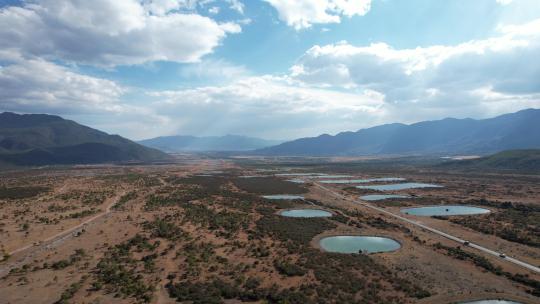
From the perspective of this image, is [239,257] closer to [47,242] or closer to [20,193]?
[47,242]

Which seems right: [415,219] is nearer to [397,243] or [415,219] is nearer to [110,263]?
[397,243]

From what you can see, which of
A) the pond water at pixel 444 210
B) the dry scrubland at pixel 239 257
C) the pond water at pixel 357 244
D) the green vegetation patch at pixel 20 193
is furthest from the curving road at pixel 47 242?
the pond water at pixel 444 210

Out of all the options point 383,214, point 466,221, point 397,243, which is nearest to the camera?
point 397,243

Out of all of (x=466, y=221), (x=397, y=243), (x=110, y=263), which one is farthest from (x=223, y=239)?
(x=466, y=221)

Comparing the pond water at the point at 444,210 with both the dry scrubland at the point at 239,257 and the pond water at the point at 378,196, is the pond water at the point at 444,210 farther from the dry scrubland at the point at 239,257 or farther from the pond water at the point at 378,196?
the pond water at the point at 378,196

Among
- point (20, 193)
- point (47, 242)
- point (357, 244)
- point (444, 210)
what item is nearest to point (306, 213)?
point (357, 244)

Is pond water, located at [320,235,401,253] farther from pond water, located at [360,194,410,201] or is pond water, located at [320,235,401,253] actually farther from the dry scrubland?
pond water, located at [360,194,410,201]

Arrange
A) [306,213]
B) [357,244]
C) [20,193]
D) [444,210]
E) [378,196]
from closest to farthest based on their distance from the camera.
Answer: [357,244] → [306,213] → [444,210] → [20,193] → [378,196]
